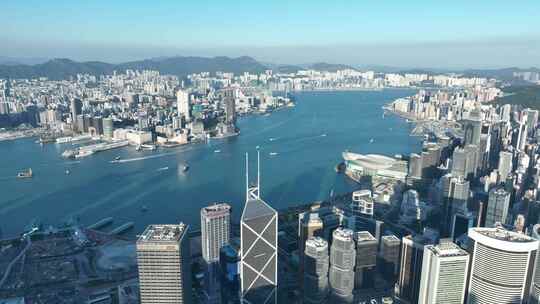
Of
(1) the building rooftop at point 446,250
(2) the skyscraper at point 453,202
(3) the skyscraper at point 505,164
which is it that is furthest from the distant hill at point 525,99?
(1) the building rooftop at point 446,250

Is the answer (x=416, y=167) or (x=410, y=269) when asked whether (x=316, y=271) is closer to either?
(x=410, y=269)

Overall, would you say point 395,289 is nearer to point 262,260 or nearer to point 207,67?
point 262,260

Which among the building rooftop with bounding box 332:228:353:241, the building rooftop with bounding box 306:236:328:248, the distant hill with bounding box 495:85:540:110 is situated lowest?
the building rooftop with bounding box 306:236:328:248

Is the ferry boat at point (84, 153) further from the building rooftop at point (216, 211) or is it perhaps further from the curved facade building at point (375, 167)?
the building rooftop at point (216, 211)

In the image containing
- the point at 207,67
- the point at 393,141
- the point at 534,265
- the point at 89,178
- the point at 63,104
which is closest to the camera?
the point at 534,265

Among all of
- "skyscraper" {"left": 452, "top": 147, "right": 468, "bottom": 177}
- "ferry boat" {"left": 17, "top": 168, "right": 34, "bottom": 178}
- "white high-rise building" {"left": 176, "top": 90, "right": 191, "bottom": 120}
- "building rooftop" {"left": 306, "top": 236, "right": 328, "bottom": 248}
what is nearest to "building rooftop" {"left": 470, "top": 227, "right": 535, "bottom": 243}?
"building rooftop" {"left": 306, "top": 236, "right": 328, "bottom": 248}

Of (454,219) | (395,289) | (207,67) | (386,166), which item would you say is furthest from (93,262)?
(207,67)

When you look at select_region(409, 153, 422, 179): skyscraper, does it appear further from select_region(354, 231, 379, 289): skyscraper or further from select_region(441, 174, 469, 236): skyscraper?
select_region(354, 231, 379, 289): skyscraper
